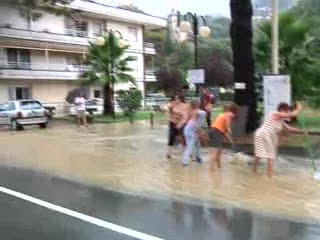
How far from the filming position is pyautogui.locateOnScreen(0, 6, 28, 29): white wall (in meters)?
43.4

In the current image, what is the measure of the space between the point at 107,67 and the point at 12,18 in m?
10.5

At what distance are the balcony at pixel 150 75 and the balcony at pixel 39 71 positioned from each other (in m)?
11.3

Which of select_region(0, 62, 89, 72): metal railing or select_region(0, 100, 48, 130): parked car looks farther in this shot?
select_region(0, 62, 89, 72): metal railing

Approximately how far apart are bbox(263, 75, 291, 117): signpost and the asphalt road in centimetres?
674

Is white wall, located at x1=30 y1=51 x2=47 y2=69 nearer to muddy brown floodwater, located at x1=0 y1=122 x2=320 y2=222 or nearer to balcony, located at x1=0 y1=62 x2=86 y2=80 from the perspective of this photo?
balcony, located at x1=0 y1=62 x2=86 y2=80

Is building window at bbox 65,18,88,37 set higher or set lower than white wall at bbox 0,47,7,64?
higher

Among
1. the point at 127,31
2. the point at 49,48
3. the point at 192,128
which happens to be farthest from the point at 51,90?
the point at 192,128

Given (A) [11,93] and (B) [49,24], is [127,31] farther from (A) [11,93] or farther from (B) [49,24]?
(A) [11,93]

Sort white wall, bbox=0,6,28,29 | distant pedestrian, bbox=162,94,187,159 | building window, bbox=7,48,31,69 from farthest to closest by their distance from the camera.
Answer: building window, bbox=7,48,31,69 → white wall, bbox=0,6,28,29 → distant pedestrian, bbox=162,94,187,159

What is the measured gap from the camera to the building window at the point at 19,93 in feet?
143

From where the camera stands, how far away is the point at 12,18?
4391cm

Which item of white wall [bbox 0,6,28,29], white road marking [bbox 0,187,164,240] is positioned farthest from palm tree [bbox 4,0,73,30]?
white road marking [bbox 0,187,164,240]

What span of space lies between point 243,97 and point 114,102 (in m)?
21.7

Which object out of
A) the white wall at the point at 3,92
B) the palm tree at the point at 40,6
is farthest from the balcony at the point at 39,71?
the palm tree at the point at 40,6
